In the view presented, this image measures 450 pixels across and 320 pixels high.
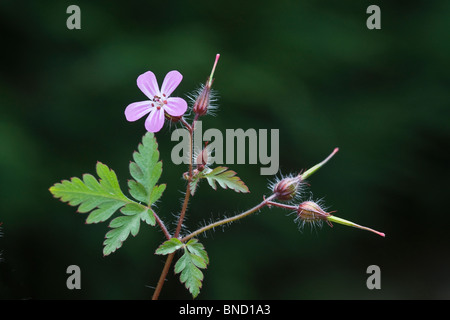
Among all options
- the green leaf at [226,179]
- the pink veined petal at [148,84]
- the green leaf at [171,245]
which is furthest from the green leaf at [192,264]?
the pink veined petal at [148,84]

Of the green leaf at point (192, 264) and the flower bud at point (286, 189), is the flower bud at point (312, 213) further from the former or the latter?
the green leaf at point (192, 264)

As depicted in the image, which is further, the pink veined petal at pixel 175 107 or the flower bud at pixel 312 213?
the flower bud at pixel 312 213

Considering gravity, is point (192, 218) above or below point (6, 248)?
above

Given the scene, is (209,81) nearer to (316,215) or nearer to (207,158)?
(207,158)

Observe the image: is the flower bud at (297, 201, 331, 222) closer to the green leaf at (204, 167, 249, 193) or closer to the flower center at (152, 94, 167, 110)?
the green leaf at (204, 167, 249, 193)

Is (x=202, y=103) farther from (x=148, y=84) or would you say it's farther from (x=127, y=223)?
(x=127, y=223)

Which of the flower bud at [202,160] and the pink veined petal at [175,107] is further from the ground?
the pink veined petal at [175,107]

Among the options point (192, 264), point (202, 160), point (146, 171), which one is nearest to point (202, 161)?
point (202, 160)

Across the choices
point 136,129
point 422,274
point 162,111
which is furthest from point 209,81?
point 422,274
